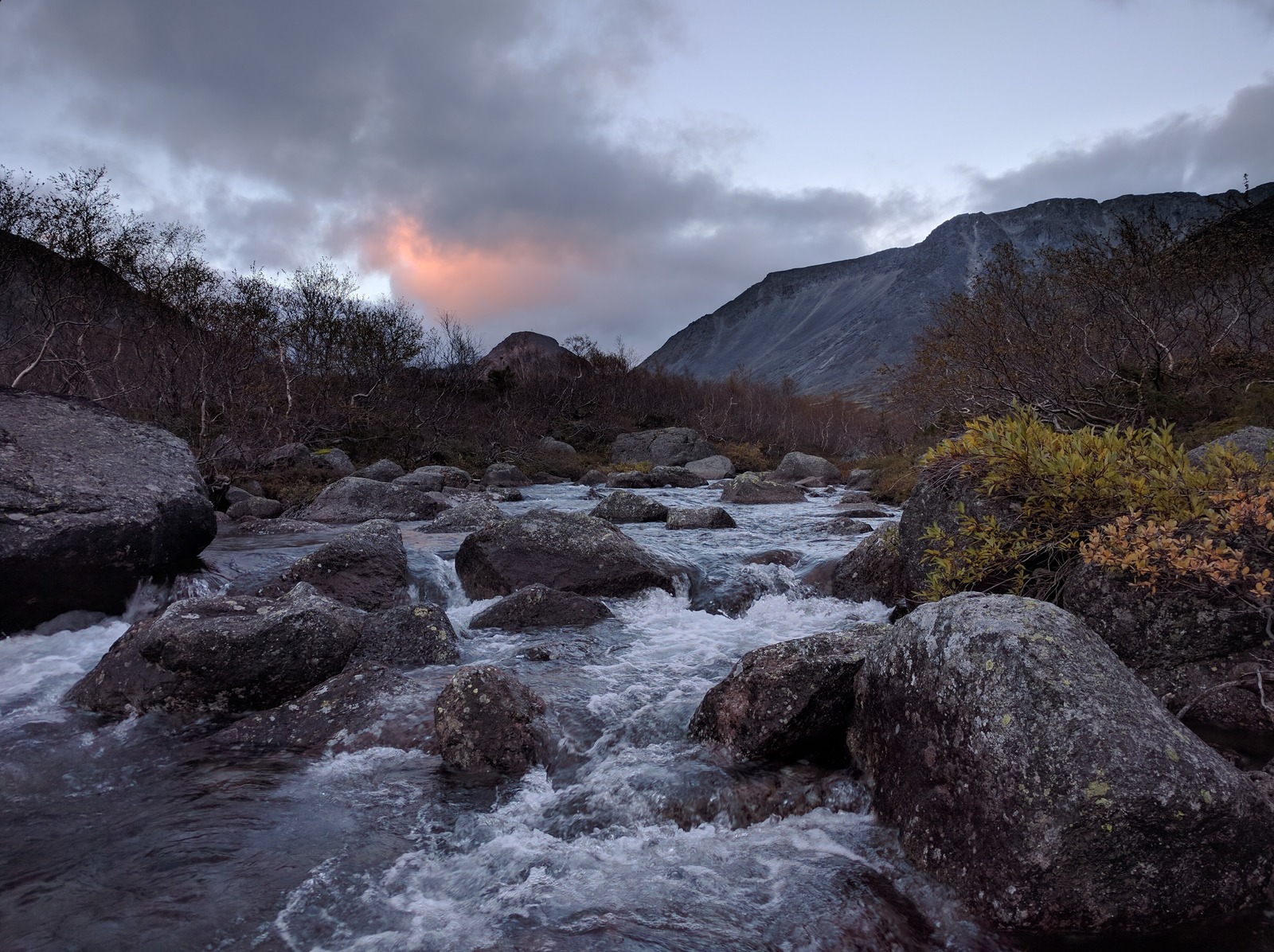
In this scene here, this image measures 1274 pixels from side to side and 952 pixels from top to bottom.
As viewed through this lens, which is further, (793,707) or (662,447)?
(662,447)

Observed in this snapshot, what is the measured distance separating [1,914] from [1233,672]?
7.98 m

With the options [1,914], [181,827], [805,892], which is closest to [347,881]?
[181,827]

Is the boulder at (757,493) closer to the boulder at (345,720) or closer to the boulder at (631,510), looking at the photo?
the boulder at (631,510)

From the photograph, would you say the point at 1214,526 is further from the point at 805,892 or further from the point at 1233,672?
the point at 805,892

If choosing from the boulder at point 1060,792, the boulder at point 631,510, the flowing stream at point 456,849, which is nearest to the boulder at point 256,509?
the boulder at point 631,510

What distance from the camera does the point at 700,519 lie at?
51.2ft

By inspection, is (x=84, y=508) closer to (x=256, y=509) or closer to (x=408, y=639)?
(x=408, y=639)

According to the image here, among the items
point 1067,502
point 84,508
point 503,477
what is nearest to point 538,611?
point 84,508

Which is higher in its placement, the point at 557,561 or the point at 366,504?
the point at 366,504

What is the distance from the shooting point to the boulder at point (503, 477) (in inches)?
1078

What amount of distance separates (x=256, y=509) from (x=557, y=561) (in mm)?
10471

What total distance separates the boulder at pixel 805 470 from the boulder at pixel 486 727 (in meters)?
27.4

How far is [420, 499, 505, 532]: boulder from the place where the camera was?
14.8m

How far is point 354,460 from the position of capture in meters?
27.3
